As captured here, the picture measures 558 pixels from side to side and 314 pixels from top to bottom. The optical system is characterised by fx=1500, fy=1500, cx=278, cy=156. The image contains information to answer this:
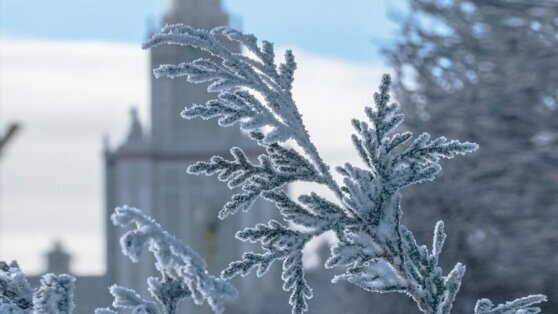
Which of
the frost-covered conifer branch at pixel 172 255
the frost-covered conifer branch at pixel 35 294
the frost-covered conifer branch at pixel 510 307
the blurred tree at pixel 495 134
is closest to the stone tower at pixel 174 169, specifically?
the blurred tree at pixel 495 134

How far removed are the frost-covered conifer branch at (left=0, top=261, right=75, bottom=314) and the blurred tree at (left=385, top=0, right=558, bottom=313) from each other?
12322mm

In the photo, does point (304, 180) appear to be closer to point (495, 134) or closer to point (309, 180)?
point (309, 180)

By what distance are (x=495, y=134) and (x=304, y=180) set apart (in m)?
13.1

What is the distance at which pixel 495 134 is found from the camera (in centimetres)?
1576

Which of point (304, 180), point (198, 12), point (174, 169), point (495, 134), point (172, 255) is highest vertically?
point (198, 12)

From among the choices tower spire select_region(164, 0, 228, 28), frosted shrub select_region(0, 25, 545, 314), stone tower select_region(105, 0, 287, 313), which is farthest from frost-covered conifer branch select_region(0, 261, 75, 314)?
tower spire select_region(164, 0, 228, 28)

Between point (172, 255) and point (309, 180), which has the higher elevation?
point (309, 180)

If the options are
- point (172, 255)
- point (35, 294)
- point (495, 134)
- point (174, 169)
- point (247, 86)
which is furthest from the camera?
point (174, 169)

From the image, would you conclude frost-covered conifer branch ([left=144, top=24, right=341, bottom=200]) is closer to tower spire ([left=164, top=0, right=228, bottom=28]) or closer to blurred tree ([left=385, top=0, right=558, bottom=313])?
blurred tree ([left=385, top=0, right=558, bottom=313])

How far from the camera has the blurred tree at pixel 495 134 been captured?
15094 millimetres

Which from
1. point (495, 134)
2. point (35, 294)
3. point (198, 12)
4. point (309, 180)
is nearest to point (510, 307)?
point (309, 180)

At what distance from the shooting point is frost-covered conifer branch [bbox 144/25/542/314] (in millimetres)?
2773

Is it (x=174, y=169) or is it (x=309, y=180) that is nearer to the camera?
(x=309, y=180)

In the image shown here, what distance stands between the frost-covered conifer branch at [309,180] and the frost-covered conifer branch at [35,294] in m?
0.36
